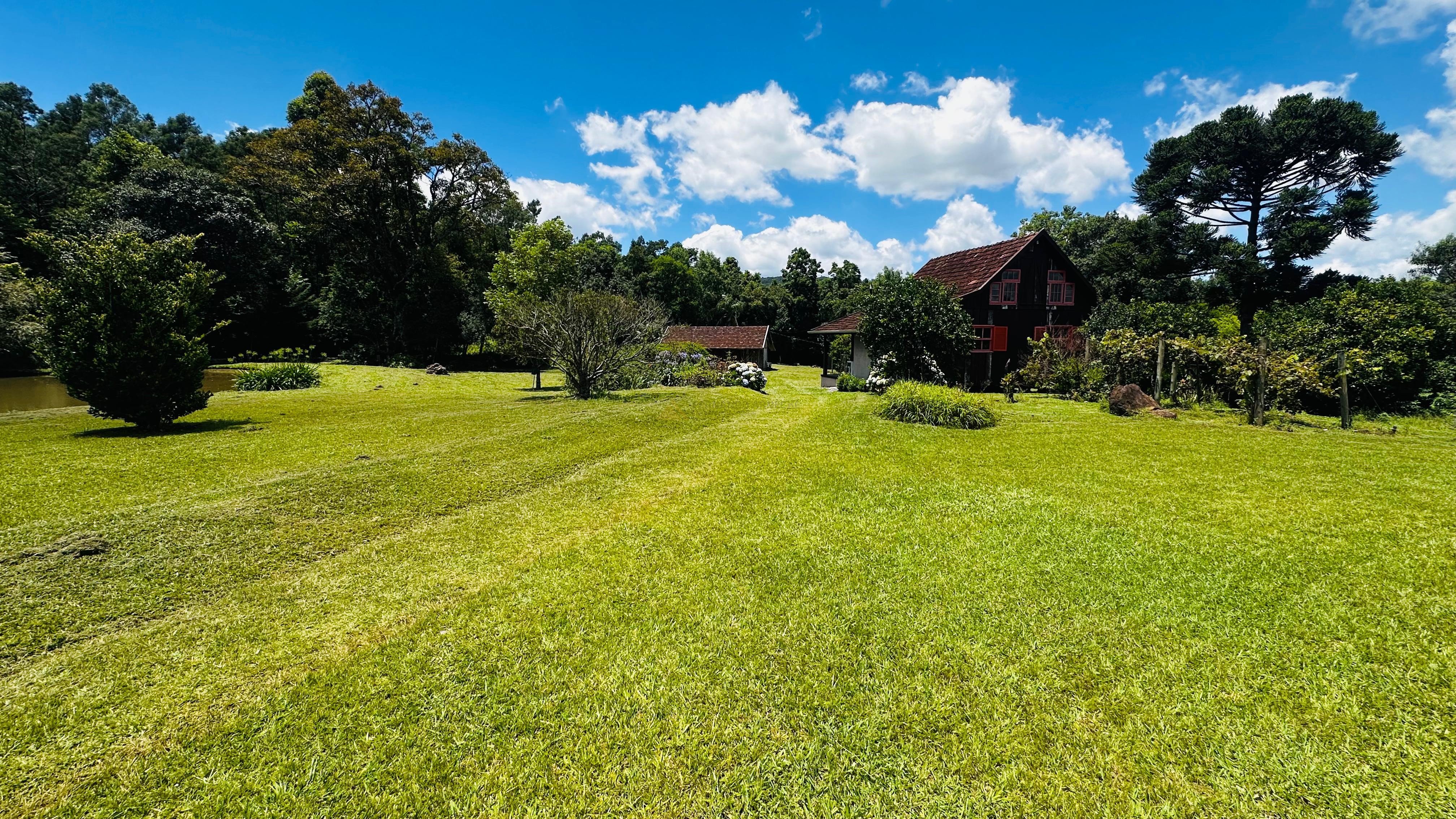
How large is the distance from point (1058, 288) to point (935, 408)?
53.9ft

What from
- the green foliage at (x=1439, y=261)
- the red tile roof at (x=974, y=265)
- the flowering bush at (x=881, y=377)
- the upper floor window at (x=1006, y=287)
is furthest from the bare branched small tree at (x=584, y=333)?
the green foliage at (x=1439, y=261)

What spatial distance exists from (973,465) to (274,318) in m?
42.2

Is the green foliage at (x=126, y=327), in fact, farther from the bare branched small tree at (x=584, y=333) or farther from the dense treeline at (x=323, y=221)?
the dense treeline at (x=323, y=221)

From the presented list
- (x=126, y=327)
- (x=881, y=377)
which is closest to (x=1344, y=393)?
(x=881, y=377)

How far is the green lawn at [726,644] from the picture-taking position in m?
2.51

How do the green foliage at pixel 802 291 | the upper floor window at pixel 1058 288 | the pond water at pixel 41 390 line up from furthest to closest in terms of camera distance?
the green foliage at pixel 802 291 → the upper floor window at pixel 1058 288 → the pond water at pixel 41 390

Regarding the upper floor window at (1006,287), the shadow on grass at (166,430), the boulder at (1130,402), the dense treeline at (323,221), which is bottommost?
the shadow on grass at (166,430)

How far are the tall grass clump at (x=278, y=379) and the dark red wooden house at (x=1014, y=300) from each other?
23236 millimetres

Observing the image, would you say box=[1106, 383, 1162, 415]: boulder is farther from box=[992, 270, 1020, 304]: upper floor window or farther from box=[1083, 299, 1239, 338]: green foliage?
box=[992, 270, 1020, 304]: upper floor window

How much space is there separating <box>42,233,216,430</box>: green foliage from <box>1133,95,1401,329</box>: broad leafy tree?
126 ft

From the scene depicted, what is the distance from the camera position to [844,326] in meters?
26.0

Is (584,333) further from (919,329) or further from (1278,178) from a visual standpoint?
(1278,178)

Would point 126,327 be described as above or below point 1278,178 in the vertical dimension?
below

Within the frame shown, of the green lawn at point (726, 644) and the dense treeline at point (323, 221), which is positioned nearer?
the green lawn at point (726, 644)
